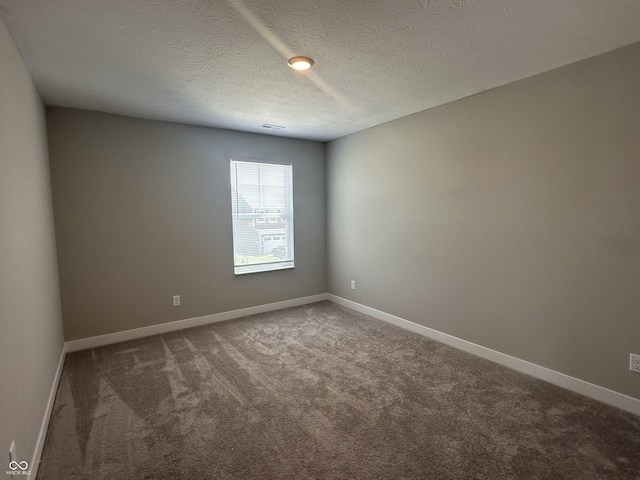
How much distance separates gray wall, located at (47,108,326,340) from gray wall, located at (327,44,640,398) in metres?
1.82

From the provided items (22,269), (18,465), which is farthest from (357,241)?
(18,465)

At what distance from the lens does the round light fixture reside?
86.0 inches

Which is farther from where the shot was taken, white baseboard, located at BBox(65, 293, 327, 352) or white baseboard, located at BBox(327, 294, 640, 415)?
white baseboard, located at BBox(65, 293, 327, 352)

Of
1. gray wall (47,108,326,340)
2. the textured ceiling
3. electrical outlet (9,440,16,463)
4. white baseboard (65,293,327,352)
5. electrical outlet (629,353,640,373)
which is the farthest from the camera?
white baseboard (65,293,327,352)

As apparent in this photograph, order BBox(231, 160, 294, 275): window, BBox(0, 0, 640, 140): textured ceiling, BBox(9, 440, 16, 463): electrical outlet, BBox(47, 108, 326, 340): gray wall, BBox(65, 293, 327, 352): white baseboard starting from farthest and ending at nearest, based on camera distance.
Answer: BBox(231, 160, 294, 275): window → BBox(65, 293, 327, 352): white baseboard → BBox(47, 108, 326, 340): gray wall → BBox(0, 0, 640, 140): textured ceiling → BBox(9, 440, 16, 463): electrical outlet

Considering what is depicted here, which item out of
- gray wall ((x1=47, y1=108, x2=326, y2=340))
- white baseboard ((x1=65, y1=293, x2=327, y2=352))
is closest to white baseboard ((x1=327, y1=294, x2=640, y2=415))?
white baseboard ((x1=65, y1=293, x2=327, y2=352))

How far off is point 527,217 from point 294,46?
7.33ft

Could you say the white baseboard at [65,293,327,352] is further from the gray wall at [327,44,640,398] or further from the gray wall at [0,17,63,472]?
the gray wall at [327,44,640,398]

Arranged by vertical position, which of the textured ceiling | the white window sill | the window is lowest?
the white window sill

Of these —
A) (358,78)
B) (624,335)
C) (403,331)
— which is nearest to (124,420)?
(403,331)

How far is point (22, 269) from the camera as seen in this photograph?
1.82 m

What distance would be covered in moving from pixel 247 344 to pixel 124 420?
4.41 feet

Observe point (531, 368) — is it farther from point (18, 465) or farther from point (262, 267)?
point (18, 465)

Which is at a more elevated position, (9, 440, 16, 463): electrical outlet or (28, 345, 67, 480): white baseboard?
(9, 440, 16, 463): electrical outlet
